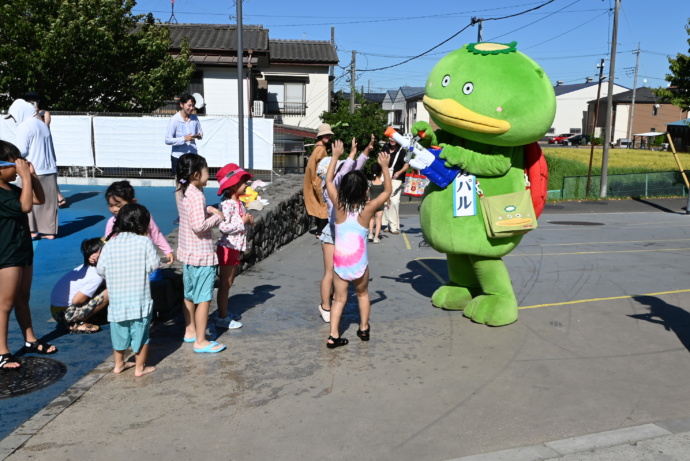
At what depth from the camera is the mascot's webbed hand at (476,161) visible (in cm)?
606

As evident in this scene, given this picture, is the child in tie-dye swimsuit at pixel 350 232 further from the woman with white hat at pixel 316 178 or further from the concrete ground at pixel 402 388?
the woman with white hat at pixel 316 178

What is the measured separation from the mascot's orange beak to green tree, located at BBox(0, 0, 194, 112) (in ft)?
48.4

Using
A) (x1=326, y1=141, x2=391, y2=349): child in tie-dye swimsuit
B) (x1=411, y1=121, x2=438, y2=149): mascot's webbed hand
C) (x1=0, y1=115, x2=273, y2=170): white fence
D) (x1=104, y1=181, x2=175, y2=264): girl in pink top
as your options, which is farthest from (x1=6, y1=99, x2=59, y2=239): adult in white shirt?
(x1=0, y1=115, x2=273, y2=170): white fence

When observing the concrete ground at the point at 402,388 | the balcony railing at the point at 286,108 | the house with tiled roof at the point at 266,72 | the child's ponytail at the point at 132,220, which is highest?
the house with tiled roof at the point at 266,72

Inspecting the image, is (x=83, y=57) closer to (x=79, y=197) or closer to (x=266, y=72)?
(x=79, y=197)

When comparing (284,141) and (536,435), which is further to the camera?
(284,141)

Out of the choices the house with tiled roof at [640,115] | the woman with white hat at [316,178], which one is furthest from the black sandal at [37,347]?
the house with tiled roof at [640,115]

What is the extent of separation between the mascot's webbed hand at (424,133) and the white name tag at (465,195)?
0.49 m

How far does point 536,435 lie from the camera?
407 cm

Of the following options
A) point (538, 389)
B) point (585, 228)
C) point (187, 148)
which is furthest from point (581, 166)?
point (538, 389)

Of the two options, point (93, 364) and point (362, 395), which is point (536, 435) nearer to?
point (362, 395)

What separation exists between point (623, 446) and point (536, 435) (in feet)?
1.75

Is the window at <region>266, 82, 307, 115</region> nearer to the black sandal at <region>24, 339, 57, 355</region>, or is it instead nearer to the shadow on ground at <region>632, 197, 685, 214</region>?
the shadow on ground at <region>632, 197, 685, 214</region>

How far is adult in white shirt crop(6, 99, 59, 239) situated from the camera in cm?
845
